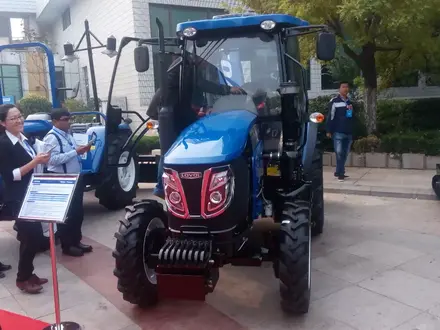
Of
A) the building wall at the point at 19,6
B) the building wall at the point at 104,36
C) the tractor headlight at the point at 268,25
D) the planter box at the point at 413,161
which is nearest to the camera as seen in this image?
the tractor headlight at the point at 268,25

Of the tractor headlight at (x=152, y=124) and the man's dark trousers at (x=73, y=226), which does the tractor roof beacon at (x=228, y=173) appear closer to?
the tractor headlight at (x=152, y=124)

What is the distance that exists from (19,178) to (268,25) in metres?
2.62

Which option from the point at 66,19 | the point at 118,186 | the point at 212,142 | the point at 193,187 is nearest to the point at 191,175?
the point at 193,187

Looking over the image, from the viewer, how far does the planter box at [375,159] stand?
9.19 metres

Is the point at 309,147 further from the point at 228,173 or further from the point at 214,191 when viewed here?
the point at 214,191

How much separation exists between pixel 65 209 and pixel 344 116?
19.2ft

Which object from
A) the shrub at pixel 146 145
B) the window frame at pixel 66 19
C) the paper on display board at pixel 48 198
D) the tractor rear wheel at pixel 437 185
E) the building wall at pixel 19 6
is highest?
the building wall at pixel 19 6

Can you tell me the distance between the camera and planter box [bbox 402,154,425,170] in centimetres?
877

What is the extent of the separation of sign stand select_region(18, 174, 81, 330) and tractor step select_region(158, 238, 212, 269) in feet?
2.66

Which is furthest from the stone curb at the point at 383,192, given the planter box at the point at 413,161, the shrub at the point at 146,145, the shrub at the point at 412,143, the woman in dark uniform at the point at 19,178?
the woman in dark uniform at the point at 19,178

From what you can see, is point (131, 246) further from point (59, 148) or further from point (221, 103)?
point (59, 148)

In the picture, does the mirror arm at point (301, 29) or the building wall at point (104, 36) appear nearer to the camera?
the mirror arm at point (301, 29)

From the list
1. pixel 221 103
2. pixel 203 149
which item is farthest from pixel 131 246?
pixel 221 103

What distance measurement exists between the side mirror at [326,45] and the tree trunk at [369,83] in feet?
16.3
